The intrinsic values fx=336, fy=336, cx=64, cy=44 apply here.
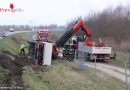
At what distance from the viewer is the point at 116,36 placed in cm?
7194

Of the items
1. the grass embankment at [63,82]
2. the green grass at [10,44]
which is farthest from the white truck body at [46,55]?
the green grass at [10,44]

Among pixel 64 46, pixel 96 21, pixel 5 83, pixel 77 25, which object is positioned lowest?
pixel 5 83

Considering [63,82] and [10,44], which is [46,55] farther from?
[10,44]

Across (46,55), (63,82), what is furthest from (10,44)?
(63,82)

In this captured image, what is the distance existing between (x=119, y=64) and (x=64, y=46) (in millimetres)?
6196

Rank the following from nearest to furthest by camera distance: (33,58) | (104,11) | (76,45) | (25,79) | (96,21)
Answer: (25,79) < (33,58) < (76,45) < (96,21) < (104,11)

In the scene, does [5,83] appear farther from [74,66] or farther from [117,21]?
[117,21]

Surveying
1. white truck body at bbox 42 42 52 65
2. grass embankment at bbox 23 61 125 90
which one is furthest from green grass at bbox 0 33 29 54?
grass embankment at bbox 23 61 125 90

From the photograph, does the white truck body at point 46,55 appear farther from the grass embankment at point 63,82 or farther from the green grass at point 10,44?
the green grass at point 10,44

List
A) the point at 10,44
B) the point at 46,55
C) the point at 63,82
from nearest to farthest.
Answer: the point at 63,82, the point at 46,55, the point at 10,44

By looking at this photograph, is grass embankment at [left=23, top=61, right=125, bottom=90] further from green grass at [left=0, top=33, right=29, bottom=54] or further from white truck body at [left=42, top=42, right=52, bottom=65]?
green grass at [left=0, top=33, right=29, bottom=54]

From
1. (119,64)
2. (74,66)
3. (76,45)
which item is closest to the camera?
(74,66)

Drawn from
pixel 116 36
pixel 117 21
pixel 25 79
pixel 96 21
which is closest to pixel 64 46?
pixel 25 79

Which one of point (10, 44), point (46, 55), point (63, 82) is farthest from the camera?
point (10, 44)
